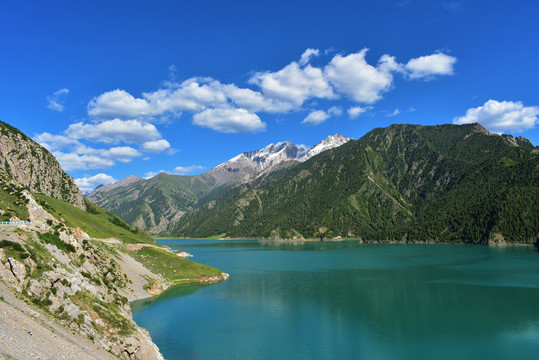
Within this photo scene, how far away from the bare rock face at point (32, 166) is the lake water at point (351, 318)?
371 ft

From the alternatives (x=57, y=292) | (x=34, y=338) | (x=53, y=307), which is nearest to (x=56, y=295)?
(x=57, y=292)

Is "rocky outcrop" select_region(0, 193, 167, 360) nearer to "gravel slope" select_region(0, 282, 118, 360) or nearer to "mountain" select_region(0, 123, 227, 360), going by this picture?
"mountain" select_region(0, 123, 227, 360)

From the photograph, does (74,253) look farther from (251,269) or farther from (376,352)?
(251,269)

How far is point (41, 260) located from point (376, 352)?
45.7m

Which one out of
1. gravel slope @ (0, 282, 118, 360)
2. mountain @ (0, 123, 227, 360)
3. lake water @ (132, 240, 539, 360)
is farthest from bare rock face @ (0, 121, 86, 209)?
gravel slope @ (0, 282, 118, 360)

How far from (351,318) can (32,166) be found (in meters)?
171

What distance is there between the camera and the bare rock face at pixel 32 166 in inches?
6294

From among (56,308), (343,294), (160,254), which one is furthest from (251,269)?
(56,308)

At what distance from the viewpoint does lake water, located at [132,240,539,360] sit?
49000mm

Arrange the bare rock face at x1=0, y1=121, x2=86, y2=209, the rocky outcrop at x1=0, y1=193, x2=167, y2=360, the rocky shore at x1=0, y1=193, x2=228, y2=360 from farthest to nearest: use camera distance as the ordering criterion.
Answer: the bare rock face at x1=0, y1=121, x2=86, y2=209, the rocky outcrop at x1=0, y1=193, x2=167, y2=360, the rocky shore at x1=0, y1=193, x2=228, y2=360

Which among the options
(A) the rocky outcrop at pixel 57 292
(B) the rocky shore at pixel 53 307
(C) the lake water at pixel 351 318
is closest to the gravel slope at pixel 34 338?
(B) the rocky shore at pixel 53 307

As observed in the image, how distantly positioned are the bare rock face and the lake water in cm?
11312

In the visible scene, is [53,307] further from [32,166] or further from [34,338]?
[32,166]

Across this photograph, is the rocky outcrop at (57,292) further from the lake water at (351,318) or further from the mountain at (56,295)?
the lake water at (351,318)
